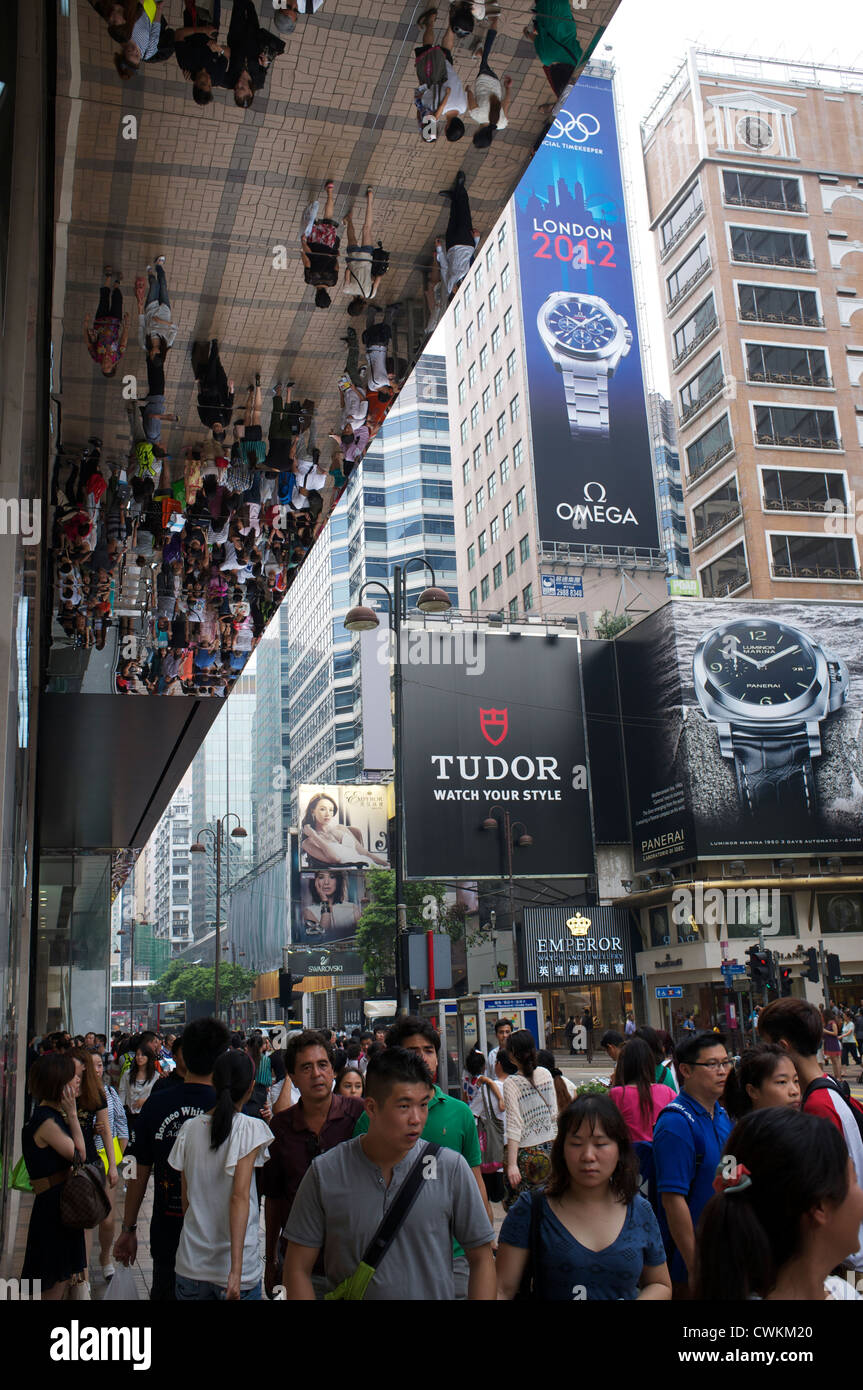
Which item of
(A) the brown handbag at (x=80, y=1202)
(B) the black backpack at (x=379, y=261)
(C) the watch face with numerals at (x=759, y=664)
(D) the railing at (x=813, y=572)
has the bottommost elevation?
(A) the brown handbag at (x=80, y=1202)

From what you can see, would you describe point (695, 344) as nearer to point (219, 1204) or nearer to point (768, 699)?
point (768, 699)

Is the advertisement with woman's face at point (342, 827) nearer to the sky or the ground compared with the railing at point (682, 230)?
nearer to the ground

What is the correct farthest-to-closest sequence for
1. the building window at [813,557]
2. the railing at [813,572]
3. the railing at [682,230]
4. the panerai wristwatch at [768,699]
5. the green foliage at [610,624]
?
the railing at [682,230]
the green foliage at [610,624]
the building window at [813,557]
the railing at [813,572]
the panerai wristwatch at [768,699]

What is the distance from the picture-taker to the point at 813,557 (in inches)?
2073

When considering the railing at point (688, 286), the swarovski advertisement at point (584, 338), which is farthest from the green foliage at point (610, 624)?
the railing at point (688, 286)

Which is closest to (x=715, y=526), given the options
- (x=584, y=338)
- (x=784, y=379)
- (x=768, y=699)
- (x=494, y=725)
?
(x=784, y=379)

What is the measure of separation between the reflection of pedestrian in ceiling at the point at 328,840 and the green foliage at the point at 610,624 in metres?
16.8

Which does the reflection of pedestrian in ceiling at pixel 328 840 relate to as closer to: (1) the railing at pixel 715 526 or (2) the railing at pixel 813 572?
(1) the railing at pixel 715 526

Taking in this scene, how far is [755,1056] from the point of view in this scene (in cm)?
426

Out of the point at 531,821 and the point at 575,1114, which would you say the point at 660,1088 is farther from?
the point at 531,821

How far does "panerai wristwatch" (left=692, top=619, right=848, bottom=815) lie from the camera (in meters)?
42.3

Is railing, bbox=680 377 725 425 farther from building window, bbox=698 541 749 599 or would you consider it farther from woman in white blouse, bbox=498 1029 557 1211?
woman in white blouse, bbox=498 1029 557 1211

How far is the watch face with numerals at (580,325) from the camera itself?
56.1 meters
